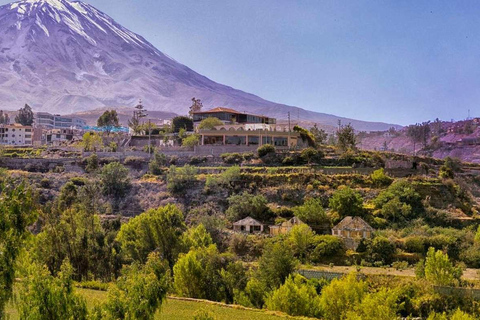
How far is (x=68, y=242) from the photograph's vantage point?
26359 mm

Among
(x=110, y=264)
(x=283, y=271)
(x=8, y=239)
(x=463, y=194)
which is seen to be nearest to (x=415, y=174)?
(x=463, y=194)

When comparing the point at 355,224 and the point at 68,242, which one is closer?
the point at 68,242

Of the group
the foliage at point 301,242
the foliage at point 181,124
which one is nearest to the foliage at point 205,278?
the foliage at point 301,242

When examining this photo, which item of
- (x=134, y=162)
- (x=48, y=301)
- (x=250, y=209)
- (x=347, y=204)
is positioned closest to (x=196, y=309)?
(x=48, y=301)

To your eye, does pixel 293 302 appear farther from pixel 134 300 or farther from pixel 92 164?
pixel 92 164

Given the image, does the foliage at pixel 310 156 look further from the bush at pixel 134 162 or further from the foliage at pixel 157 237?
the foliage at pixel 157 237

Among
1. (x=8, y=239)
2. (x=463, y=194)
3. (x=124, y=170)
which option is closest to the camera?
(x=8, y=239)

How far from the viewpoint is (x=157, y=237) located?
2800 cm

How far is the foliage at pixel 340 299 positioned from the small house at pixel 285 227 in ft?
45.9

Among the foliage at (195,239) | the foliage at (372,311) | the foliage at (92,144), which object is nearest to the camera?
the foliage at (372,311)

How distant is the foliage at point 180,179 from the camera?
147ft

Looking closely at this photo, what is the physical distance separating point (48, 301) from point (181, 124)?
5817 centimetres

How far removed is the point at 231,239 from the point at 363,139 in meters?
105

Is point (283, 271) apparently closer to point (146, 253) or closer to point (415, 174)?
point (146, 253)
